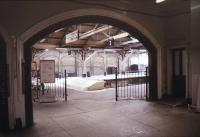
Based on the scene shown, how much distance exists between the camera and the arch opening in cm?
437

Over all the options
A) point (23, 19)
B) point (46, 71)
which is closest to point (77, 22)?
point (23, 19)

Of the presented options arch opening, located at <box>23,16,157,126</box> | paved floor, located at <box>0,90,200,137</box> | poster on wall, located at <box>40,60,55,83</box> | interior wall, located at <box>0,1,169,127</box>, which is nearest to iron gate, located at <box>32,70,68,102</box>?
poster on wall, located at <box>40,60,55,83</box>

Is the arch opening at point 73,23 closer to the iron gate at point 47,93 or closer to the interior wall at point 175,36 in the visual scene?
the interior wall at point 175,36

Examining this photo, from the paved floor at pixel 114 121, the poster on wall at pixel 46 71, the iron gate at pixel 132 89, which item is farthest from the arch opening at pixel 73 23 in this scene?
the poster on wall at pixel 46 71

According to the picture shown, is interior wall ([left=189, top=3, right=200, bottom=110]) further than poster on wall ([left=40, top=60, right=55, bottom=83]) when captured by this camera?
No

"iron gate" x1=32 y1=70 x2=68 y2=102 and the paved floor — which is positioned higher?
"iron gate" x1=32 y1=70 x2=68 y2=102

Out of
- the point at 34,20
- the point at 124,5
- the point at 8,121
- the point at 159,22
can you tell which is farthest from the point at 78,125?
the point at 159,22

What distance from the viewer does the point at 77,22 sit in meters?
5.17

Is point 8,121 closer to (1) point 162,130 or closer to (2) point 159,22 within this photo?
(1) point 162,130

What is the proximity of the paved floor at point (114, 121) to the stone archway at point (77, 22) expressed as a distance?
0.67 m

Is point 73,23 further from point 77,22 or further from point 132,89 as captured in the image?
point 132,89

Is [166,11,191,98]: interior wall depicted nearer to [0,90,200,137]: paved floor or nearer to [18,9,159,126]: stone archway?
[18,9,159,126]: stone archway

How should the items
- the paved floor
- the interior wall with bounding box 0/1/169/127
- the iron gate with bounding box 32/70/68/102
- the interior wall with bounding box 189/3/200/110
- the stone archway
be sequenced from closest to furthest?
the paved floor
the interior wall with bounding box 0/1/169/127
the stone archway
the interior wall with bounding box 189/3/200/110
the iron gate with bounding box 32/70/68/102

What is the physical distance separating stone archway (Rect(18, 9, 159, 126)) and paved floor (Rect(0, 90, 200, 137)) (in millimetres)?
671
